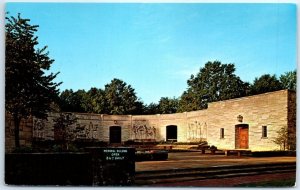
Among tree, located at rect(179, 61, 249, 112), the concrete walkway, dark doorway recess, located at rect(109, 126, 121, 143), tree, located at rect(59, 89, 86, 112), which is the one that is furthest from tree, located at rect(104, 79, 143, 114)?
the concrete walkway

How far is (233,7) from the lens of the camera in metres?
7.30

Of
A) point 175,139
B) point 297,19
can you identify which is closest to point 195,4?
point 297,19

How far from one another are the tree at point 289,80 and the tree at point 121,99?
209 centimetres

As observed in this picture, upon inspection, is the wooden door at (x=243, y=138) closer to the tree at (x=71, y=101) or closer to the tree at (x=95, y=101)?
the tree at (x=95, y=101)

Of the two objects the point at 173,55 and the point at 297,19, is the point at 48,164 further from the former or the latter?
the point at 297,19

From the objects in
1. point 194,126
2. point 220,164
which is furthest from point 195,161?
point 194,126

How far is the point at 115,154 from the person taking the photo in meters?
7.53

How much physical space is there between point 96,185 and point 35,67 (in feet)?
6.60

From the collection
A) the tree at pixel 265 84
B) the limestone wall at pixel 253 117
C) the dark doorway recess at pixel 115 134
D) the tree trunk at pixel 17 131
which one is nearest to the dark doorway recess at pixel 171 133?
the limestone wall at pixel 253 117

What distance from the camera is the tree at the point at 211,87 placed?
Answer: 24.8 ft

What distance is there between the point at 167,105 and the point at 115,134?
2.96 ft

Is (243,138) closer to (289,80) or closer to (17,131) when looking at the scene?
(289,80)

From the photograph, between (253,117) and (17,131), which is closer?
(17,131)

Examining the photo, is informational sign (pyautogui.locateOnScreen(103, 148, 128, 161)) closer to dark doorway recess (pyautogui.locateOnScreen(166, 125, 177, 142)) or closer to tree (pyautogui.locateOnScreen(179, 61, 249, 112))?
dark doorway recess (pyautogui.locateOnScreen(166, 125, 177, 142))
